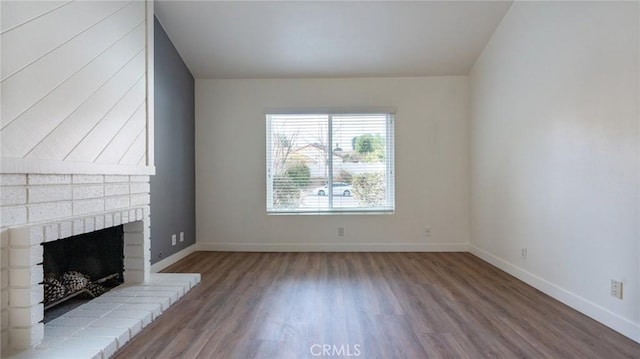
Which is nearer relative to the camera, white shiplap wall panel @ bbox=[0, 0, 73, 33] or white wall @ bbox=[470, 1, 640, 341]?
white shiplap wall panel @ bbox=[0, 0, 73, 33]

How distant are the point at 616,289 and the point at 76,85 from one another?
406 centimetres

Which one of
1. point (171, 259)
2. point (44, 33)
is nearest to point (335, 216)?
point (171, 259)

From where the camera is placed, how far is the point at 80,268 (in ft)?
9.41

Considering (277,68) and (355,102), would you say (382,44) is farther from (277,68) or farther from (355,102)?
(277,68)

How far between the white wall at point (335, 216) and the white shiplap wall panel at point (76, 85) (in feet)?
5.16

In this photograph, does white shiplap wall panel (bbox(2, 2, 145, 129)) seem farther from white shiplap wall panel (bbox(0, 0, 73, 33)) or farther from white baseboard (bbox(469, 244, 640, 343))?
white baseboard (bbox(469, 244, 640, 343))

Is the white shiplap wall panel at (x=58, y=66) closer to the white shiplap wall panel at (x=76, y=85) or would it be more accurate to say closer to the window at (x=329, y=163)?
the white shiplap wall panel at (x=76, y=85)

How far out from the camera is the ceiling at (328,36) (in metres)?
3.67

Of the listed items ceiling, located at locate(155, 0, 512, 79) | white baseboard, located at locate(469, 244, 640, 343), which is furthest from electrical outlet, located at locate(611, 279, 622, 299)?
ceiling, located at locate(155, 0, 512, 79)

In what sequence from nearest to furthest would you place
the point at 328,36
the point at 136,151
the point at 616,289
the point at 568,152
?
the point at 616,289
the point at 568,152
the point at 136,151
the point at 328,36

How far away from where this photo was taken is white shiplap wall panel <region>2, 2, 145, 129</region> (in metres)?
1.85

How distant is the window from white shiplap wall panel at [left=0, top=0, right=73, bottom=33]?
9.66 ft

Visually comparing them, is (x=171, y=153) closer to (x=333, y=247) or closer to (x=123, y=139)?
(x=123, y=139)

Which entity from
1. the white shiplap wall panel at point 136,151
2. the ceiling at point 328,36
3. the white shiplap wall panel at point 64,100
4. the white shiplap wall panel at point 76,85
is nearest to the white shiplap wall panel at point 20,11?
the white shiplap wall panel at point 76,85
